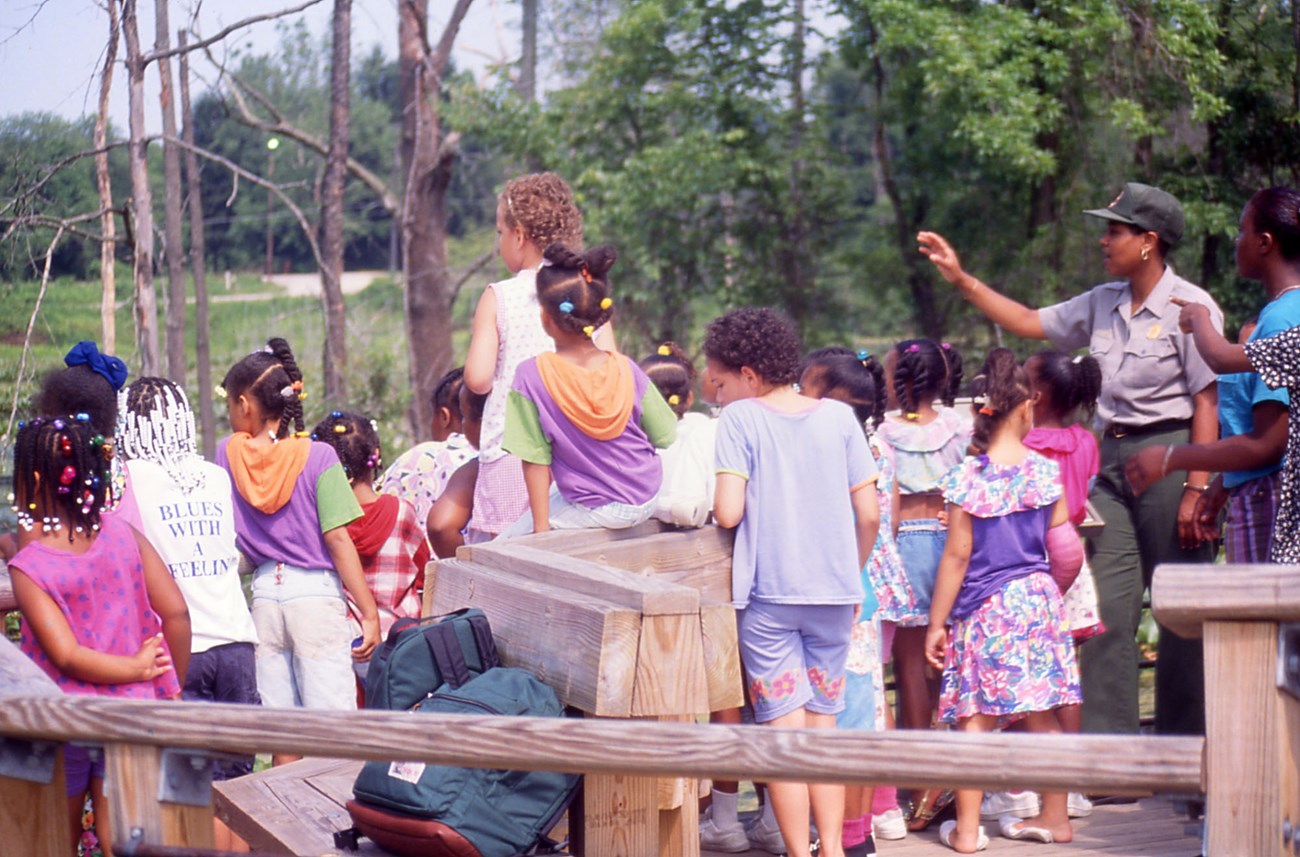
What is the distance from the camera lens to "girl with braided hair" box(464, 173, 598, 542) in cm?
447

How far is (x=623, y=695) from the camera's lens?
2959 mm

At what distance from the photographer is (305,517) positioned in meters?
4.55

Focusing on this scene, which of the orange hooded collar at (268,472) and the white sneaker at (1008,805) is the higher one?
the orange hooded collar at (268,472)

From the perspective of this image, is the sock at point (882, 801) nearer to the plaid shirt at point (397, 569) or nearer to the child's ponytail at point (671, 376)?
the child's ponytail at point (671, 376)

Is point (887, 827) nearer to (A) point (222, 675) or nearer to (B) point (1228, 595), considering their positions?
(A) point (222, 675)

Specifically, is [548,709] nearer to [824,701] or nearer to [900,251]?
[824,701]

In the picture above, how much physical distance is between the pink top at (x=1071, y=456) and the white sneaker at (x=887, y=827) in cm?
114

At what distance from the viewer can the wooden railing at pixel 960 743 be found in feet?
6.35

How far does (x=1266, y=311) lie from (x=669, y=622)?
78.4 inches

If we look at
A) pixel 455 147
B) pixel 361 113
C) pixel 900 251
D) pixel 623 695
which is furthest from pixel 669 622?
pixel 361 113

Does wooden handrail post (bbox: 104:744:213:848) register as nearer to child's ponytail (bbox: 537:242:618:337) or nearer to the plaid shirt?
child's ponytail (bbox: 537:242:618:337)

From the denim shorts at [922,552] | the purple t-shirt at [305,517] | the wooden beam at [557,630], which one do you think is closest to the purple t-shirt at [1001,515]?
the denim shorts at [922,552]

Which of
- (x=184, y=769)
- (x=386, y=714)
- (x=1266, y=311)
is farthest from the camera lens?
(x=1266, y=311)

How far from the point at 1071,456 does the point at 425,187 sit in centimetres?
1410
